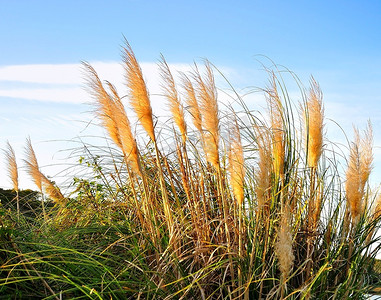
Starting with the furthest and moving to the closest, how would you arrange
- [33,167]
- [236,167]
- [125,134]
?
[33,167], [125,134], [236,167]

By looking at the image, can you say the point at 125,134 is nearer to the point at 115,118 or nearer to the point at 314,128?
the point at 115,118

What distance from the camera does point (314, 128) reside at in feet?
11.9

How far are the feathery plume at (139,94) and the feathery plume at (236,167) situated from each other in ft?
1.91

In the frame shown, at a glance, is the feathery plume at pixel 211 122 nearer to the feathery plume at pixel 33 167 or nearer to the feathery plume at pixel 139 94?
the feathery plume at pixel 139 94

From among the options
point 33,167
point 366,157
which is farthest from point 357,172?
point 33,167

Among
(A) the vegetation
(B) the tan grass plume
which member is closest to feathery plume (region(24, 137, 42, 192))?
(A) the vegetation

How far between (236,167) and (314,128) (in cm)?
90

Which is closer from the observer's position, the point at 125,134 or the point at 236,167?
the point at 236,167

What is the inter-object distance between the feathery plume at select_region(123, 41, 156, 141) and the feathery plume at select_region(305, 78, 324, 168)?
1.25 meters

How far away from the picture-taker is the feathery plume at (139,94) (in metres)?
3.27

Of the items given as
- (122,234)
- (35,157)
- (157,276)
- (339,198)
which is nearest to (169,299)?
(157,276)

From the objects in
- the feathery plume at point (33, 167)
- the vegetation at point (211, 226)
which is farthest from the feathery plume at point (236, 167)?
the feathery plume at point (33, 167)

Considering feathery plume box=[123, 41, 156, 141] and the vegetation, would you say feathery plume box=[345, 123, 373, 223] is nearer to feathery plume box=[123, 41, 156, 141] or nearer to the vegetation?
the vegetation

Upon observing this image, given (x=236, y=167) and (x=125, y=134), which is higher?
(x=125, y=134)
